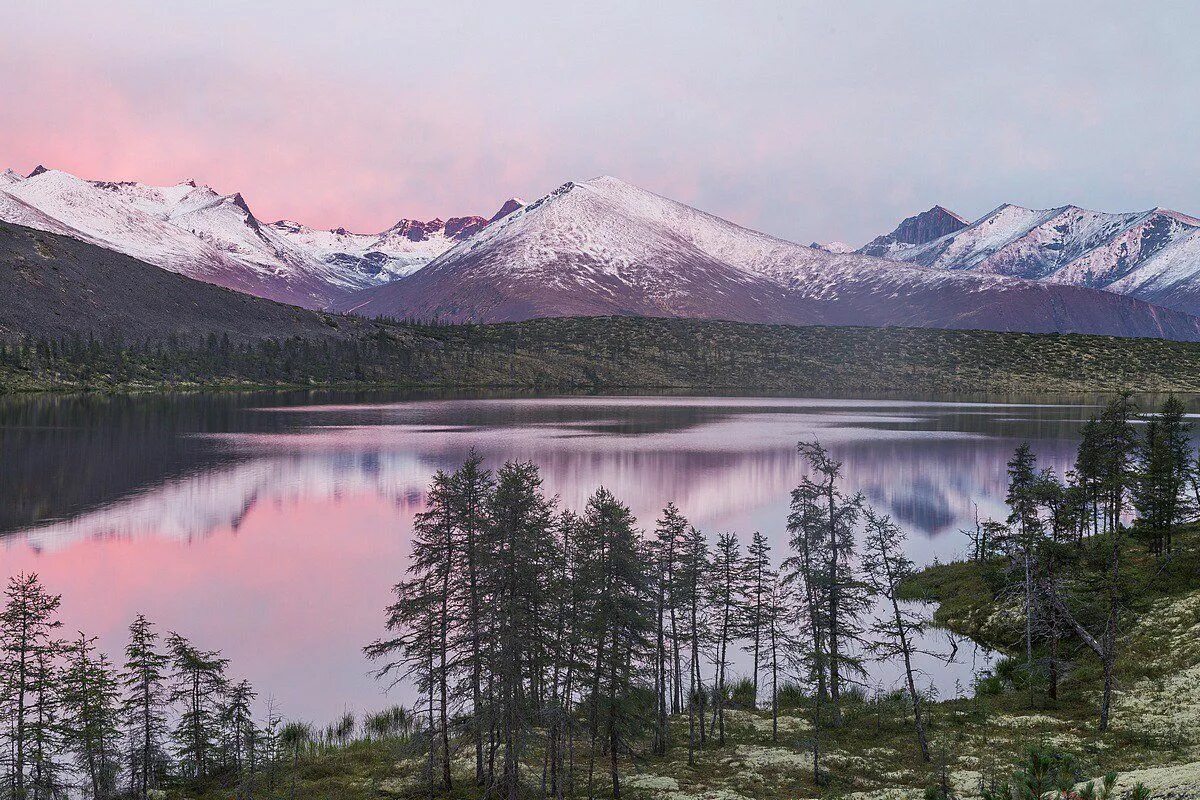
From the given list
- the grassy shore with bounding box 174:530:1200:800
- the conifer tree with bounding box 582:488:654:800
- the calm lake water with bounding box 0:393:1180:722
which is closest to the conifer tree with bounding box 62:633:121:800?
the grassy shore with bounding box 174:530:1200:800

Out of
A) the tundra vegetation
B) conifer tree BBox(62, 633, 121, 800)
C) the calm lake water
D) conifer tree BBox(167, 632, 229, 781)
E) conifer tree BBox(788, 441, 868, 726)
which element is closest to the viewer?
conifer tree BBox(62, 633, 121, 800)

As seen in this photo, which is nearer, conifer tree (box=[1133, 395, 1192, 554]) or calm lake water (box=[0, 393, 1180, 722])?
conifer tree (box=[1133, 395, 1192, 554])

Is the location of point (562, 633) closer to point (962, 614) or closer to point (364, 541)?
point (962, 614)

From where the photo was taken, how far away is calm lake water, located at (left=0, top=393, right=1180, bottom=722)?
3692 cm

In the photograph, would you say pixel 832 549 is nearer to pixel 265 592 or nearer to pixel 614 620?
pixel 614 620

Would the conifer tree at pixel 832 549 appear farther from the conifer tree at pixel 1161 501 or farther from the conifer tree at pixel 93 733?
the conifer tree at pixel 93 733

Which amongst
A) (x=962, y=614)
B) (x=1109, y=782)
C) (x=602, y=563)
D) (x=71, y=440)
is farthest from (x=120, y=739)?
A: (x=71, y=440)

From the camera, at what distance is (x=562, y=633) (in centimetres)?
2216

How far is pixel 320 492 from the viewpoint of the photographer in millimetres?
69750

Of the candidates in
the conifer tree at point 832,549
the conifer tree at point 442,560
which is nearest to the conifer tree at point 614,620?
the conifer tree at point 442,560

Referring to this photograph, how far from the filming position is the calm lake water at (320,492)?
36916mm

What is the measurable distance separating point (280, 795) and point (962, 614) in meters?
34.0

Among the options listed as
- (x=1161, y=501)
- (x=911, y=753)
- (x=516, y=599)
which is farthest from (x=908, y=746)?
(x=1161, y=501)

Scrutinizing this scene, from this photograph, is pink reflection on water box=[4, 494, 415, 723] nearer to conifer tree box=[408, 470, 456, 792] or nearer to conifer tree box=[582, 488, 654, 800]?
conifer tree box=[408, 470, 456, 792]
